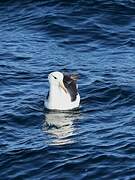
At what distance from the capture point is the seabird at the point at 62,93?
24.0m

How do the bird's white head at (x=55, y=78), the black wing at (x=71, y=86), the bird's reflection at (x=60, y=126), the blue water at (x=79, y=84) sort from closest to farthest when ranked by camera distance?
the blue water at (x=79, y=84) < the bird's reflection at (x=60, y=126) < the black wing at (x=71, y=86) < the bird's white head at (x=55, y=78)

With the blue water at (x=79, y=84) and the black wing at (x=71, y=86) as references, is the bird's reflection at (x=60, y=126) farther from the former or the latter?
the black wing at (x=71, y=86)

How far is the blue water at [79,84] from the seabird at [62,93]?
0.97 ft

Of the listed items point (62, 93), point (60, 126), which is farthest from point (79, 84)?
point (60, 126)

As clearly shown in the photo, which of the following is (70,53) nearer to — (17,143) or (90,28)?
(90,28)

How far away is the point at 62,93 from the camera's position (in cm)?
2461

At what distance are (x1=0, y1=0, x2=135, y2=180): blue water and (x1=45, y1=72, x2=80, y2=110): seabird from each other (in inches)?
11.6

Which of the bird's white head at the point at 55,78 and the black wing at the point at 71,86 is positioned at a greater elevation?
the bird's white head at the point at 55,78

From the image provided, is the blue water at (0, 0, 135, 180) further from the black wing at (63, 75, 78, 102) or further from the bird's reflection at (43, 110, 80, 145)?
the black wing at (63, 75, 78, 102)

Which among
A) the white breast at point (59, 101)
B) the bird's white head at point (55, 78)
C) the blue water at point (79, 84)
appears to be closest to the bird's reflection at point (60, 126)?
the blue water at point (79, 84)

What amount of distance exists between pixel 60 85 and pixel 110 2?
8323 mm

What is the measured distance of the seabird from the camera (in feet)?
78.6

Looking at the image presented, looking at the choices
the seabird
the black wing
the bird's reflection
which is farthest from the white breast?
the bird's reflection

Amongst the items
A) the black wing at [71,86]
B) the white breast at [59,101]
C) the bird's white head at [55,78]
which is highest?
the bird's white head at [55,78]
